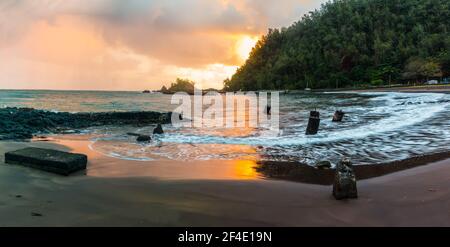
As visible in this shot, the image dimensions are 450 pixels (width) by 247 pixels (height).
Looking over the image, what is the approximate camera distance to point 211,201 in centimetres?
487

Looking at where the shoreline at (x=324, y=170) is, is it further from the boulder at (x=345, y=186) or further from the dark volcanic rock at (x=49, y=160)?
the dark volcanic rock at (x=49, y=160)

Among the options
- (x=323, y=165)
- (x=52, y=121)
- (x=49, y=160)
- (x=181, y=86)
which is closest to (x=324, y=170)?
(x=323, y=165)

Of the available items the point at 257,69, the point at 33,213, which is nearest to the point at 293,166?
the point at 33,213

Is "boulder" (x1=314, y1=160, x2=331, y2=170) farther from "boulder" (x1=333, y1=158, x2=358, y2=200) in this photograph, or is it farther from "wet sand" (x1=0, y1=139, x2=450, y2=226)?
"boulder" (x1=333, y1=158, x2=358, y2=200)

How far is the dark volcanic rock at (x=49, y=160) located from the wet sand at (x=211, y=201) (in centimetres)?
19

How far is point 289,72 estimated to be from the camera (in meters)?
129

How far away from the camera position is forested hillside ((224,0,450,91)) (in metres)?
94.1

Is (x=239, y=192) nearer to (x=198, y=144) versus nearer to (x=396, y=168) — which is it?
(x=396, y=168)

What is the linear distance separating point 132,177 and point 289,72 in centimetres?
12735

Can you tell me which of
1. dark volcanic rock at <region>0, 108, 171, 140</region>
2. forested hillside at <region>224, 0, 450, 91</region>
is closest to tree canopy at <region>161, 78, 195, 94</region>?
forested hillside at <region>224, 0, 450, 91</region>

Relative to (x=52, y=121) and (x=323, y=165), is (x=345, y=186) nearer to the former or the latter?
(x=323, y=165)

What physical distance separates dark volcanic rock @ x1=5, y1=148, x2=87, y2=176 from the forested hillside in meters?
87.7

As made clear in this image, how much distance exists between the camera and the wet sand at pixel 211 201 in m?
4.09

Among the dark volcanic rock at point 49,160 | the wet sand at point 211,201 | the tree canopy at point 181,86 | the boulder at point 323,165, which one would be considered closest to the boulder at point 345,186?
the wet sand at point 211,201
